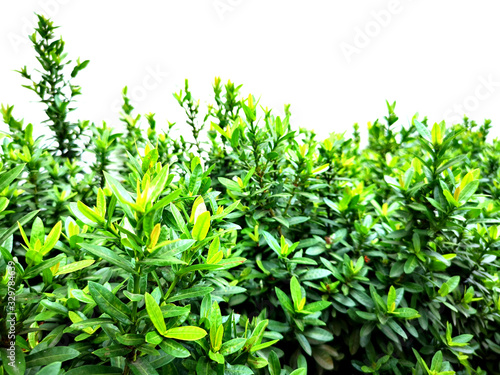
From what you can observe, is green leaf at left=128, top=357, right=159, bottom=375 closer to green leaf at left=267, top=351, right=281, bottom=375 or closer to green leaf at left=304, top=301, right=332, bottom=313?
green leaf at left=267, top=351, right=281, bottom=375

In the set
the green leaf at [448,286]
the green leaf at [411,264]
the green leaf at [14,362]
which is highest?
the green leaf at [14,362]

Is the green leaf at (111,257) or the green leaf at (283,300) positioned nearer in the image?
the green leaf at (111,257)

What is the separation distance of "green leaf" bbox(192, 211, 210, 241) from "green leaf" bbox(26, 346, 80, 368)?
515 millimetres

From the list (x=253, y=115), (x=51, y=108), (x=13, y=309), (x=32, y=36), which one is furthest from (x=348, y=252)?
(x=32, y=36)

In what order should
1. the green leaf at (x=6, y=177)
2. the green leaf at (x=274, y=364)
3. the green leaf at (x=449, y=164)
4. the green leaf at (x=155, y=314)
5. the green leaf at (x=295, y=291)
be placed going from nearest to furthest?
the green leaf at (x=155, y=314), the green leaf at (x=6, y=177), the green leaf at (x=274, y=364), the green leaf at (x=295, y=291), the green leaf at (x=449, y=164)

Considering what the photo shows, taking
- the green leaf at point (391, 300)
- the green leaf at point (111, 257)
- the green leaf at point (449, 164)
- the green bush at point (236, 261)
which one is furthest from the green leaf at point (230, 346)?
the green leaf at point (449, 164)

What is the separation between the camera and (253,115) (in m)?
1.70

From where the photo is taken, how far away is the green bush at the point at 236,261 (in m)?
0.93

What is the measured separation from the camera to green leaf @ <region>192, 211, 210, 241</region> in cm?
96

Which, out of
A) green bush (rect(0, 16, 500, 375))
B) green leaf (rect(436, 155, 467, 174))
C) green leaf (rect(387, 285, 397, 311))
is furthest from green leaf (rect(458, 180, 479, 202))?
green leaf (rect(387, 285, 397, 311))

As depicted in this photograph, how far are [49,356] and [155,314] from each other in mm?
404

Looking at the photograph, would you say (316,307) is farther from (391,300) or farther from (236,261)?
(236,261)

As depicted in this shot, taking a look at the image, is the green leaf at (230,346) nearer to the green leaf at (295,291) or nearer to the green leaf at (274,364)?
the green leaf at (274,364)

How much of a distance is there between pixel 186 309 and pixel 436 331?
5.16 ft
